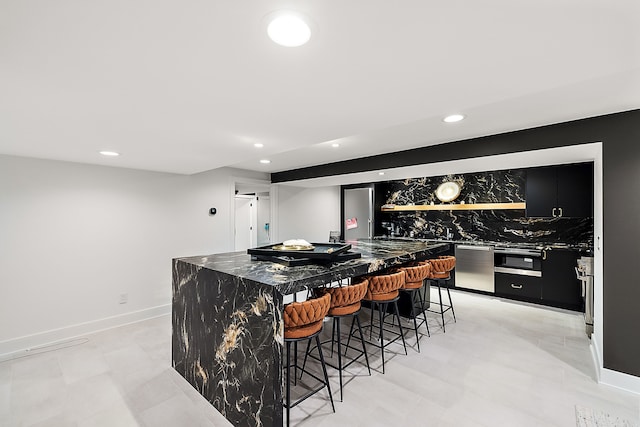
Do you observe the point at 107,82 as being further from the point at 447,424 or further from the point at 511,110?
the point at 447,424

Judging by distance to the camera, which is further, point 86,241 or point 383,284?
point 86,241

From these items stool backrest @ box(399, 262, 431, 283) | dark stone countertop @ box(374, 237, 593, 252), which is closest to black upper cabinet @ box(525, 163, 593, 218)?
dark stone countertop @ box(374, 237, 593, 252)

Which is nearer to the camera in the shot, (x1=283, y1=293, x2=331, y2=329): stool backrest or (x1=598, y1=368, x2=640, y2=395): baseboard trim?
Result: (x1=283, y1=293, x2=331, y2=329): stool backrest

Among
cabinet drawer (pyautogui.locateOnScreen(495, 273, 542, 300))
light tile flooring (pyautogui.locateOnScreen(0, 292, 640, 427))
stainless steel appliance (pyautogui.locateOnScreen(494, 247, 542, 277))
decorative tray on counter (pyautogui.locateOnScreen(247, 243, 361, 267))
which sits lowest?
light tile flooring (pyautogui.locateOnScreen(0, 292, 640, 427))

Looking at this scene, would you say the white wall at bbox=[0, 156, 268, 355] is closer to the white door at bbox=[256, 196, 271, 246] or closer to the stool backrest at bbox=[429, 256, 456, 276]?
the white door at bbox=[256, 196, 271, 246]

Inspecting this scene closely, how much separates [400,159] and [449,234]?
272cm

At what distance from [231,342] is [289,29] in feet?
6.07

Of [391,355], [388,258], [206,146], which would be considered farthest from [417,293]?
[206,146]

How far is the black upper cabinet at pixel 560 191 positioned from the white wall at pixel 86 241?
16.3 ft

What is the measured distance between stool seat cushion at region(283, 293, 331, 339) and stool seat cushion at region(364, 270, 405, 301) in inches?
29.0

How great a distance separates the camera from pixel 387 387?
2254 millimetres

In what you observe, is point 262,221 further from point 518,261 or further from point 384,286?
point 518,261

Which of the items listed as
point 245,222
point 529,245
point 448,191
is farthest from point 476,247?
point 245,222

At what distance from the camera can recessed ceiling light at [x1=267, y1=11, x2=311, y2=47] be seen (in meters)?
0.93
